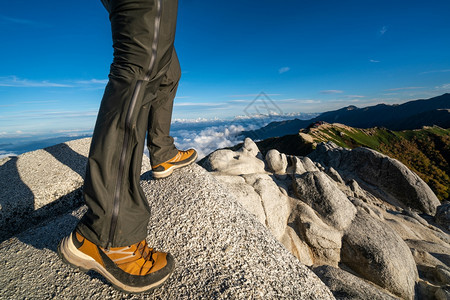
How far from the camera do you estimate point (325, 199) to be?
1002 cm

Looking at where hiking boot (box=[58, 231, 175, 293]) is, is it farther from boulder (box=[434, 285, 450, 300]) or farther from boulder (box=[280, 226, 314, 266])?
boulder (box=[434, 285, 450, 300])

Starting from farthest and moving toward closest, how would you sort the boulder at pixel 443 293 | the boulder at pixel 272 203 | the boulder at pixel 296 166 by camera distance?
the boulder at pixel 296 166, the boulder at pixel 272 203, the boulder at pixel 443 293

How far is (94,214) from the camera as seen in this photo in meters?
2.51

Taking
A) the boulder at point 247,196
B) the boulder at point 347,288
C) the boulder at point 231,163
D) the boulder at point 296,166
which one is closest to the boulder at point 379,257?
the boulder at point 347,288

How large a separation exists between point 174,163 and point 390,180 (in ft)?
94.8

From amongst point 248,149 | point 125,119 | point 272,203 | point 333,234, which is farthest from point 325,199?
point 125,119

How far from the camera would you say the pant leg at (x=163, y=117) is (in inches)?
163

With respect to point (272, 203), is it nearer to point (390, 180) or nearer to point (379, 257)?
point (379, 257)

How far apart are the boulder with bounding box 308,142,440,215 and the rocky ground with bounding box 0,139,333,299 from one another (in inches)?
1028

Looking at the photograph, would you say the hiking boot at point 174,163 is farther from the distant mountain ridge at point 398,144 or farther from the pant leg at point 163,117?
the distant mountain ridge at point 398,144

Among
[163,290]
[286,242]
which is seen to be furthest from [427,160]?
[163,290]

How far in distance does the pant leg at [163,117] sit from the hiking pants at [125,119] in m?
1.42

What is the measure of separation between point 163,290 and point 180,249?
2.30 ft

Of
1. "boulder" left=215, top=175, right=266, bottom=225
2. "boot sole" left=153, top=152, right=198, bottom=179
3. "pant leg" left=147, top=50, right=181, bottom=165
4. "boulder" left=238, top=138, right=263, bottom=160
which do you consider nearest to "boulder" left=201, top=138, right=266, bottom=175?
"boulder" left=238, top=138, right=263, bottom=160
